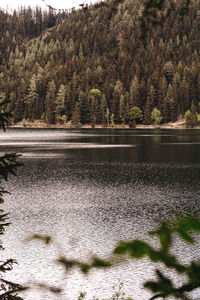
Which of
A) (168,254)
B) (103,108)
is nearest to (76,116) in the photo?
(103,108)

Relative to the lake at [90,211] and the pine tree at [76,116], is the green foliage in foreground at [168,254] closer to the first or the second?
the lake at [90,211]

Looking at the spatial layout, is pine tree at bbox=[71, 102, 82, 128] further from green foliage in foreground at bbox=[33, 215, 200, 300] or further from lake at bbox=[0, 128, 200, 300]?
green foliage in foreground at bbox=[33, 215, 200, 300]

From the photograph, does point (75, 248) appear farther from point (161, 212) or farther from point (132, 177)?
point (132, 177)

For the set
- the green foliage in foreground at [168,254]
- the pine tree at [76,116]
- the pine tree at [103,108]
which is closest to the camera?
the green foliage in foreground at [168,254]

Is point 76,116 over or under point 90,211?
over

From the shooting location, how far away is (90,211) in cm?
2498

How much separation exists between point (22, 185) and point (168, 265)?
33.5 metres

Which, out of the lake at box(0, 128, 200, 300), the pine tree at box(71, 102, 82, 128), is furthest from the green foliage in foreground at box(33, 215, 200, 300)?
the pine tree at box(71, 102, 82, 128)

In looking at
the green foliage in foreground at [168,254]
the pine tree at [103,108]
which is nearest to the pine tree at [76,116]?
the pine tree at [103,108]

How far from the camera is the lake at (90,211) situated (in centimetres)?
1421

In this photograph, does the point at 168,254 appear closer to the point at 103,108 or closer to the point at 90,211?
the point at 90,211

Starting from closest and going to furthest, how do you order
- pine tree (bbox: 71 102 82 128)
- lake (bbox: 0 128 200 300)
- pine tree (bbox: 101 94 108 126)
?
lake (bbox: 0 128 200 300) → pine tree (bbox: 101 94 108 126) → pine tree (bbox: 71 102 82 128)

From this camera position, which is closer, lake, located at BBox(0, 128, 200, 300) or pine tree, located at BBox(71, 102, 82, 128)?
lake, located at BBox(0, 128, 200, 300)

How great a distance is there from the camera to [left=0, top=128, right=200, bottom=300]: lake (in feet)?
46.6
